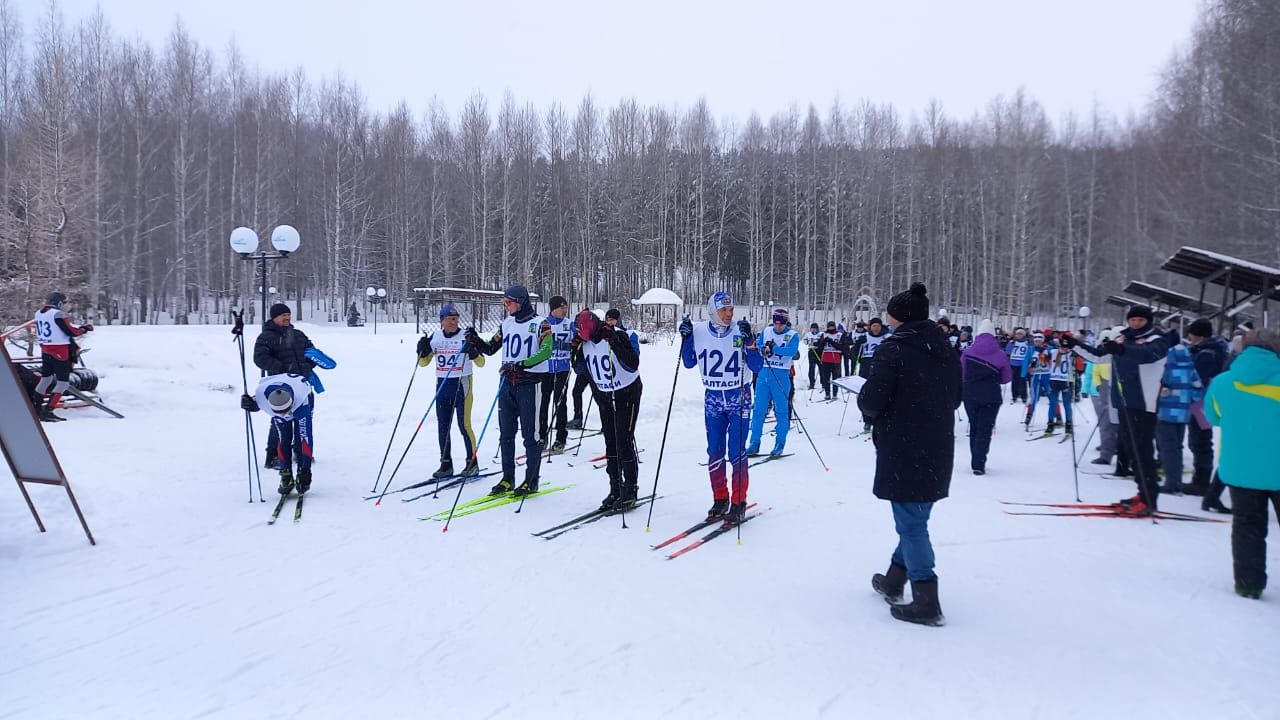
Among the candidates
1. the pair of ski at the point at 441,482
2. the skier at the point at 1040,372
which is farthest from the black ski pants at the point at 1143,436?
the pair of ski at the point at 441,482

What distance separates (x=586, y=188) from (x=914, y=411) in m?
37.2

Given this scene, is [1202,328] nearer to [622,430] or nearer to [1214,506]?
[1214,506]

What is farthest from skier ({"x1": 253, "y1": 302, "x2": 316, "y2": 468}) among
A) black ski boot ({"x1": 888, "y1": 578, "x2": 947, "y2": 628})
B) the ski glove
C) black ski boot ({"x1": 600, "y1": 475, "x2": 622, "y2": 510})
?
black ski boot ({"x1": 888, "y1": 578, "x2": 947, "y2": 628})

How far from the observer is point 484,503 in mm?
6594

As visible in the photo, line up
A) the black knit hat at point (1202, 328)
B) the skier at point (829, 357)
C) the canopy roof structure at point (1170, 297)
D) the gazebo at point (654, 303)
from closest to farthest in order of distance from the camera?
1. the black knit hat at point (1202, 328)
2. the canopy roof structure at point (1170, 297)
3. the skier at point (829, 357)
4. the gazebo at point (654, 303)

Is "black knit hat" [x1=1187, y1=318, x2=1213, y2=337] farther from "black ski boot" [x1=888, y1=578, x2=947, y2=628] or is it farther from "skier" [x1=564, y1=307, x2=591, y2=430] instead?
"skier" [x1=564, y1=307, x2=591, y2=430]

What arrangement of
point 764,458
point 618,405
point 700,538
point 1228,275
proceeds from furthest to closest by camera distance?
1. point 1228,275
2. point 764,458
3. point 618,405
4. point 700,538

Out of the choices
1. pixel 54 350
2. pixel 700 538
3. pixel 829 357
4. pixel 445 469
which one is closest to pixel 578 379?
pixel 445 469

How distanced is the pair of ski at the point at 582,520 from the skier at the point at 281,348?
319 centimetres

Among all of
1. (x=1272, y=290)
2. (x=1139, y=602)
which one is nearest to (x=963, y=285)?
(x=1272, y=290)

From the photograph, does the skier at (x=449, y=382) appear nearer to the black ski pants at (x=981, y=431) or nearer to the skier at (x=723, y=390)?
the skier at (x=723, y=390)

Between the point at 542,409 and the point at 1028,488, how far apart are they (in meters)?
5.81

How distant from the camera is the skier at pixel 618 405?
6359 millimetres

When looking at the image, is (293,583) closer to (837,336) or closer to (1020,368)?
A: (837,336)
